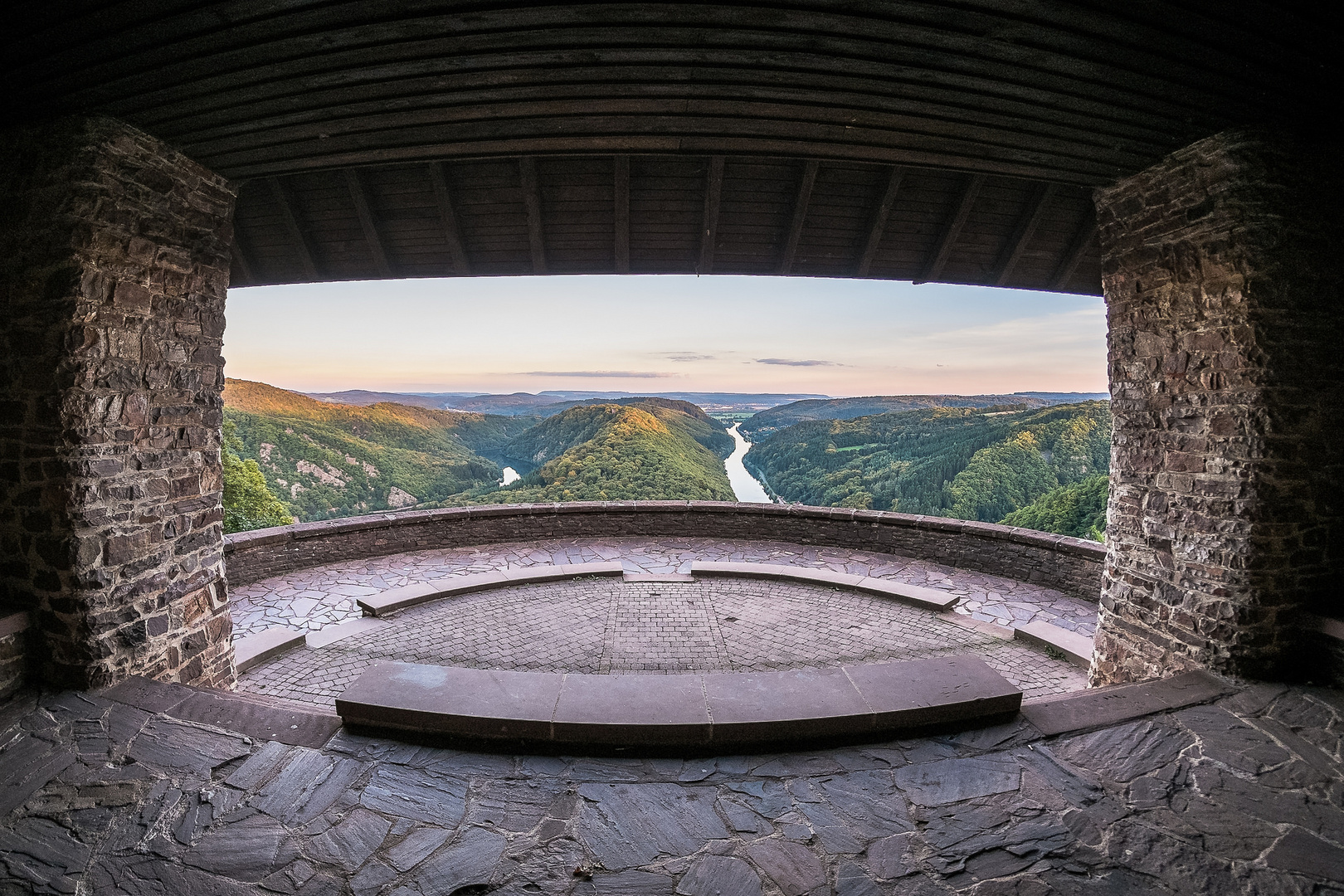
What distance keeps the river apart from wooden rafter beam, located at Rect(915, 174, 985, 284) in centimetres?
1548

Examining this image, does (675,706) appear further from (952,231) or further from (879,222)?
(952,231)

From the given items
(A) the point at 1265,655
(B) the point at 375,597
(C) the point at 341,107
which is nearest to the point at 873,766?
(A) the point at 1265,655

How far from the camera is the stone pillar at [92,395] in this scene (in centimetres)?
294

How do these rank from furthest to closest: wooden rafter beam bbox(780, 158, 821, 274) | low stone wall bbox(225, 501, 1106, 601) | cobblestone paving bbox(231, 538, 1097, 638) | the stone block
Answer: low stone wall bbox(225, 501, 1106, 601) → cobblestone paving bbox(231, 538, 1097, 638) → wooden rafter beam bbox(780, 158, 821, 274) → the stone block

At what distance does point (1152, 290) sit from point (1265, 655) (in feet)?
7.98

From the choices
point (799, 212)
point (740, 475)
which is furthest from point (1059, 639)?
point (740, 475)

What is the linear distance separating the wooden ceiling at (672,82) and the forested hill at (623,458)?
798 cm

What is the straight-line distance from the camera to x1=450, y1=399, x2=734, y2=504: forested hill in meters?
15.5

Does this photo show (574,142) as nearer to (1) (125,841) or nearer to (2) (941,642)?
(1) (125,841)

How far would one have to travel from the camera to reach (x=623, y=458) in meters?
17.7

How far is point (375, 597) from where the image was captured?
5984 mm

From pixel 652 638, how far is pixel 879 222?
4.69 metres

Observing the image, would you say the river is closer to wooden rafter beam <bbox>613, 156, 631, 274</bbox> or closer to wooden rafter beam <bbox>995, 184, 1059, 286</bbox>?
wooden rafter beam <bbox>995, 184, 1059, 286</bbox>

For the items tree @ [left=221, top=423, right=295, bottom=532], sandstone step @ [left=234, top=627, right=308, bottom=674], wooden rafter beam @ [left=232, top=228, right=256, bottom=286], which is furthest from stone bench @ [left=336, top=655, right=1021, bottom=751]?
tree @ [left=221, top=423, right=295, bottom=532]
